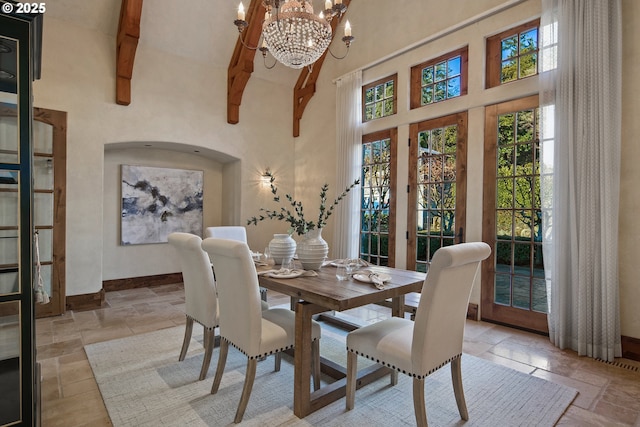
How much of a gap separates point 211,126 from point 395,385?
468 centimetres

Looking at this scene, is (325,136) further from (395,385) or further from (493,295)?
(395,385)

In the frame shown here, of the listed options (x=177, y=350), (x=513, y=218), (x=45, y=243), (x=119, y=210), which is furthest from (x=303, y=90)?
(x=177, y=350)

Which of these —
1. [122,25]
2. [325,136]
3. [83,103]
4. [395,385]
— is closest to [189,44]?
[122,25]

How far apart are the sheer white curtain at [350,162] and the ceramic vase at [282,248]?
8.08ft

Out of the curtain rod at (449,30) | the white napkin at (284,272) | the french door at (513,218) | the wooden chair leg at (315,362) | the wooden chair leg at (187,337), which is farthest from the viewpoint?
the curtain rod at (449,30)

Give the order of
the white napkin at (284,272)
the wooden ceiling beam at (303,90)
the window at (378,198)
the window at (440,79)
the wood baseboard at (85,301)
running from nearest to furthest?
the white napkin at (284,272), the window at (440,79), the wood baseboard at (85,301), the window at (378,198), the wooden ceiling beam at (303,90)

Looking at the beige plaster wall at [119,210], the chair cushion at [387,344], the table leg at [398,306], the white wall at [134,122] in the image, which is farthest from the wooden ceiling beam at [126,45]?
the chair cushion at [387,344]

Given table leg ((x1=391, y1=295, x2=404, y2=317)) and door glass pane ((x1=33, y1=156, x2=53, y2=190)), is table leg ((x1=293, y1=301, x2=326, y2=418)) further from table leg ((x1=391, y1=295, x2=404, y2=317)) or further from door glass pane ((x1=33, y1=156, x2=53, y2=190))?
door glass pane ((x1=33, y1=156, x2=53, y2=190))

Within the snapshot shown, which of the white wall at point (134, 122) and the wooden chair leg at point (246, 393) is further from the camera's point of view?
the white wall at point (134, 122)

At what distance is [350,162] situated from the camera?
5.29 metres

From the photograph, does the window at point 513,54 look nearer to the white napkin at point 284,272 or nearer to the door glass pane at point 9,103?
the white napkin at point 284,272

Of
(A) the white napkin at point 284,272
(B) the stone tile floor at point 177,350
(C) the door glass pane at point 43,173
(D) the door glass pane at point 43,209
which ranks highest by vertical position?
(C) the door glass pane at point 43,173

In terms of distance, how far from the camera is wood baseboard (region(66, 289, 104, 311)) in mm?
4379

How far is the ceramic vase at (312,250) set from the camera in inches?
104
